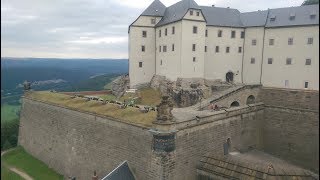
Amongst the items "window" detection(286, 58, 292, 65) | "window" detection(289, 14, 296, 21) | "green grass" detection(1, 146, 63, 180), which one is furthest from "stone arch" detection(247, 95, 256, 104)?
"green grass" detection(1, 146, 63, 180)

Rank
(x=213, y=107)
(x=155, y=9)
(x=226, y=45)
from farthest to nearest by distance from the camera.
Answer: (x=155, y=9) → (x=226, y=45) → (x=213, y=107)

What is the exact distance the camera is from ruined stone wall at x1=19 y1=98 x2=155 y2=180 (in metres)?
22.4

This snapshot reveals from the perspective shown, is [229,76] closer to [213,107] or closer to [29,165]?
[213,107]

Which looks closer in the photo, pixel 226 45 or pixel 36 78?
pixel 226 45

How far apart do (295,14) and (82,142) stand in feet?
89.2

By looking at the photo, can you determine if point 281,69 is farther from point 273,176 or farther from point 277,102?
point 273,176

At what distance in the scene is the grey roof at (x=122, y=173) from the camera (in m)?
21.5

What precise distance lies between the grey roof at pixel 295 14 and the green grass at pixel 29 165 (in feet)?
95.2

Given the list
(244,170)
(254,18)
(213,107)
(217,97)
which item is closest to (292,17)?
(254,18)

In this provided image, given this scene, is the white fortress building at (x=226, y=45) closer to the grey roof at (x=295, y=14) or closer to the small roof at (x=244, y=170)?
the grey roof at (x=295, y=14)

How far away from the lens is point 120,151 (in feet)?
78.4

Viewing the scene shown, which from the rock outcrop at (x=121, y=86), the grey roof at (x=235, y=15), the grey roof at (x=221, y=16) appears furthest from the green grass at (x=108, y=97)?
the grey roof at (x=221, y=16)

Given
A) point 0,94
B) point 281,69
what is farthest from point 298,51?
point 0,94

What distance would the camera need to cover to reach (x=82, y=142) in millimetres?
27641
